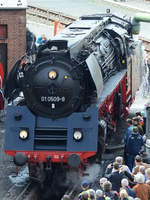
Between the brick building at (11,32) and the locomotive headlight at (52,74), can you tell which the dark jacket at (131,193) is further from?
the brick building at (11,32)

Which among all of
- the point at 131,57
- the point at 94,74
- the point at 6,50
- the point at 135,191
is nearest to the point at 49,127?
the point at 94,74

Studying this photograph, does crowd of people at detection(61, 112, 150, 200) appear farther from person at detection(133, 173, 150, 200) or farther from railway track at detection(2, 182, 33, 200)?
railway track at detection(2, 182, 33, 200)

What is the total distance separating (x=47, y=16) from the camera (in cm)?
3394

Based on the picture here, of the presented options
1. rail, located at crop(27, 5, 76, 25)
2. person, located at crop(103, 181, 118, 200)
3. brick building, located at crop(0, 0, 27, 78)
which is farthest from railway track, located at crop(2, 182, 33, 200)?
rail, located at crop(27, 5, 76, 25)

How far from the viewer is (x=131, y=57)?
20.7 meters

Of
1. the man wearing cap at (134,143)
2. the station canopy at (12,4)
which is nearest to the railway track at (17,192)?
the man wearing cap at (134,143)

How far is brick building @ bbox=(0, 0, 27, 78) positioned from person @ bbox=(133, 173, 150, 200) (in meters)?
14.6

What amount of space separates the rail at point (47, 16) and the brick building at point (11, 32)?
6.39 meters

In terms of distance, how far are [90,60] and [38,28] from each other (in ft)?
56.5

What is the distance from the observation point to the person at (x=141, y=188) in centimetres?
A: 1288

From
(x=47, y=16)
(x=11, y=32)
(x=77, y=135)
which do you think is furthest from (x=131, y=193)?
(x=47, y=16)

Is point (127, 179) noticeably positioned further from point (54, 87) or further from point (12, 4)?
point (12, 4)

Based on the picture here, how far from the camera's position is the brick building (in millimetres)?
26812

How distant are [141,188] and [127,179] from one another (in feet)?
3.12
